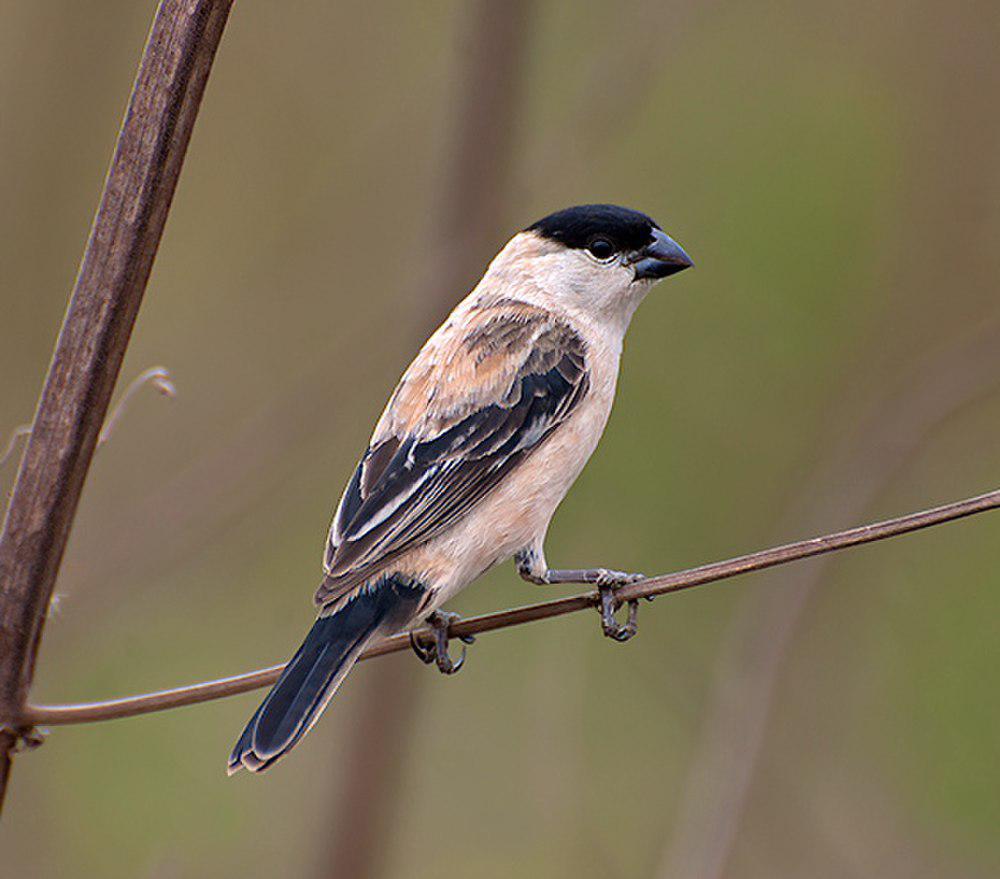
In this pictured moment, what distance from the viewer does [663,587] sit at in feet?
7.31

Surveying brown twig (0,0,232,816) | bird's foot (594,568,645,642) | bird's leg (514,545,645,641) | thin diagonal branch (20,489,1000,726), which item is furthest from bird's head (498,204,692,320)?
brown twig (0,0,232,816)

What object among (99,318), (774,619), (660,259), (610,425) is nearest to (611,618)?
(774,619)

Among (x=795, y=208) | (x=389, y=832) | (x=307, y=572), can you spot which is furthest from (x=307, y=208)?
(x=389, y=832)

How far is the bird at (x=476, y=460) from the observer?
9.59 ft

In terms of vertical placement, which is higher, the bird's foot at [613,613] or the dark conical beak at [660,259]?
the dark conical beak at [660,259]

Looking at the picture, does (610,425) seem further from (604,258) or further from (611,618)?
(611,618)

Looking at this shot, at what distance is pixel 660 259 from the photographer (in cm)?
373

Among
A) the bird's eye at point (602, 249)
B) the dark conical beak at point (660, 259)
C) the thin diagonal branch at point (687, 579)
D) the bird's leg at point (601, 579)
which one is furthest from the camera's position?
the bird's eye at point (602, 249)

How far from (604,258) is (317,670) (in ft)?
5.28

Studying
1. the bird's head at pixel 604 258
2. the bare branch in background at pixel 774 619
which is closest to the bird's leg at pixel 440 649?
the bare branch in background at pixel 774 619

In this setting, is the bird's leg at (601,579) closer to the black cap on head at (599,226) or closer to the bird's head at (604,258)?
the bird's head at (604,258)

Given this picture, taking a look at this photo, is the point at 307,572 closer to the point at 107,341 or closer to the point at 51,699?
the point at 51,699

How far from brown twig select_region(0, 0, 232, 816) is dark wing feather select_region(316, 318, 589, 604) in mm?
1143

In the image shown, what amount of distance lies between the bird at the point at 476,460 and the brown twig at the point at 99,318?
855mm
